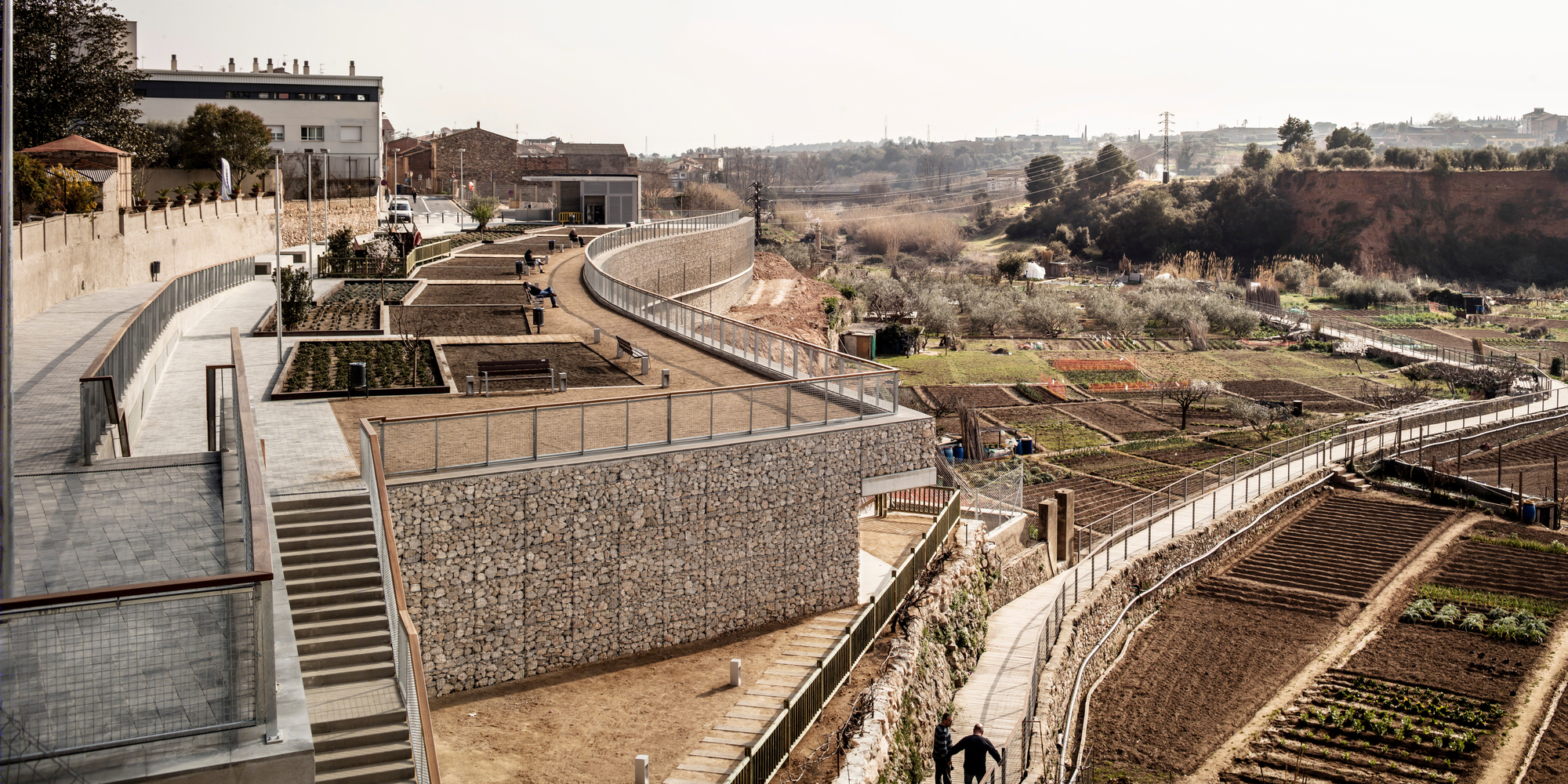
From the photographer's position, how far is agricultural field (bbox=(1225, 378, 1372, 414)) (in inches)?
1704

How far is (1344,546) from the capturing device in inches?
1152

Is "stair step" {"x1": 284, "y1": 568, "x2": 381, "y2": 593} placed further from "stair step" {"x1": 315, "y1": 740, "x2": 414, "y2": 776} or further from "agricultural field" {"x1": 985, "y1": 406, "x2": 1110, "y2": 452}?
"agricultural field" {"x1": 985, "y1": 406, "x2": 1110, "y2": 452}

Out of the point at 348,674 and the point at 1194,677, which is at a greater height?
the point at 348,674

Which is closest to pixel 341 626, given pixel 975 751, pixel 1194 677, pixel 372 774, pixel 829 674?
pixel 372 774

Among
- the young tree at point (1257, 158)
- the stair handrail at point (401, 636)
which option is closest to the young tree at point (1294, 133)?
the young tree at point (1257, 158)

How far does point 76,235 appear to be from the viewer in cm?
2458

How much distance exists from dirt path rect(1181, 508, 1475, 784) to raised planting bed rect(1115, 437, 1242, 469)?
6526 millimetres

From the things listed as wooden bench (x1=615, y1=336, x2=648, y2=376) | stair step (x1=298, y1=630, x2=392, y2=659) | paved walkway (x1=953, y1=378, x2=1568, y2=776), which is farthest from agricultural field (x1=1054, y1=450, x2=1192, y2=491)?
stair step (x1=298, y1=630, x2=392, y2=659)

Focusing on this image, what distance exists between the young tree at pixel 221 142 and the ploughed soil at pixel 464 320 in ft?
81.3

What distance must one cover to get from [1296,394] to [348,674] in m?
41.9

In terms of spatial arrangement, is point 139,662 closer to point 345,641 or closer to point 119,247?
point 345,641

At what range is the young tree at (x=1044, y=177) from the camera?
5212 inches

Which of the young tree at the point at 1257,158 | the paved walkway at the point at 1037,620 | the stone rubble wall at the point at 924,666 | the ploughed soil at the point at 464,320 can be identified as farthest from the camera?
the young tree at the point at 1257,158

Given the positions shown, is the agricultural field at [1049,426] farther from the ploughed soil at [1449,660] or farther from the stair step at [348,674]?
the stair step at [348,674]
